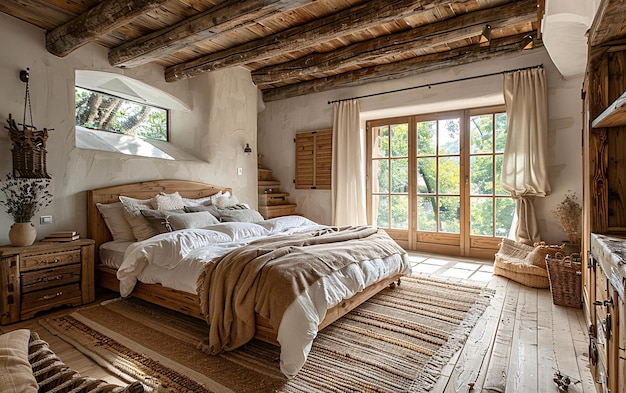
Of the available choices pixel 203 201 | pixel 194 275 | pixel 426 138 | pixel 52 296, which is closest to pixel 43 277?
pixel 52 296

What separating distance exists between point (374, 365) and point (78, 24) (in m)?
3.54

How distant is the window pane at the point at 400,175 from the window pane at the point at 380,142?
0.23 metres

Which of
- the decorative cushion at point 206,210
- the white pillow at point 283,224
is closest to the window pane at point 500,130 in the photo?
the white pillow at point 283,224

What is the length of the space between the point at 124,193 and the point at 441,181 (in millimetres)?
4111

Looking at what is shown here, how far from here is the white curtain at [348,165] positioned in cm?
507

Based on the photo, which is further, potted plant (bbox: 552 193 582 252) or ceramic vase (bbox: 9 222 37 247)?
potted plant (bbox: 552 193 582 252)

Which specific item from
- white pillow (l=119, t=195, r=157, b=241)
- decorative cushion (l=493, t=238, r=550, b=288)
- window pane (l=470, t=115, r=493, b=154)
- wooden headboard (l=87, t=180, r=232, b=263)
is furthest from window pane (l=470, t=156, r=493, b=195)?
white pillow (l=119, t=195, r=157, b=241)

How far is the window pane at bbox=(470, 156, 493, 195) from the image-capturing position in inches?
175

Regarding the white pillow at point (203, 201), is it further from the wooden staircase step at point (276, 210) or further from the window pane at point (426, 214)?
the window pane at point (426, 214)

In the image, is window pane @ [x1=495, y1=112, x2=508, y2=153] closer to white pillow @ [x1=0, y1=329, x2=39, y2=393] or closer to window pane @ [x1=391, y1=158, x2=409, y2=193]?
window pane @ [x1=391, y1=158, x2=409, y2=193]

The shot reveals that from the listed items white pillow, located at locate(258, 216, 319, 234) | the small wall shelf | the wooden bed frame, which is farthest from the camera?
white pillow, located at locate(258, 216, 319, 234)

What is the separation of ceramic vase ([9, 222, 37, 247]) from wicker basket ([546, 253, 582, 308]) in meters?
4.43

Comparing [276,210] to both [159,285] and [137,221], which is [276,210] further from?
[159,285]

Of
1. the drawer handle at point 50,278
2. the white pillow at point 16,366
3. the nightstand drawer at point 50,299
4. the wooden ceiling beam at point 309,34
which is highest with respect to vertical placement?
the wooden ceiling beam at point 309,34
